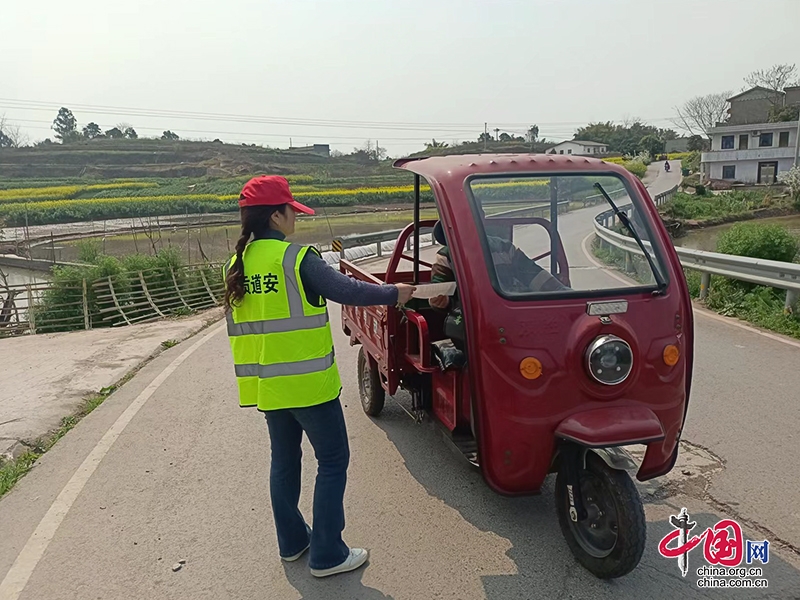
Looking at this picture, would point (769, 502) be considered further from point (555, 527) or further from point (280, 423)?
point (280, 423)

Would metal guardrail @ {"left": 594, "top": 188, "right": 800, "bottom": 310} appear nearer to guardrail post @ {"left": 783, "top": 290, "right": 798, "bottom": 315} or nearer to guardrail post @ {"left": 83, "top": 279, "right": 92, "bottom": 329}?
guardrail post @ {"left": 783, "top": 290, "right": 798, "bottom": 315}

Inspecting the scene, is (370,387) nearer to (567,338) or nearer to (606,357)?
(567,338)

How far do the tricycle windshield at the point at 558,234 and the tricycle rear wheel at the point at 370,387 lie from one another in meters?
2.05

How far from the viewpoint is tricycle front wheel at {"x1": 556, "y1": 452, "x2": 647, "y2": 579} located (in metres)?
3.17

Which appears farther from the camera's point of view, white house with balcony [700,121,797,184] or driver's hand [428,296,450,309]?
white house with balcony [700,121,797,184]

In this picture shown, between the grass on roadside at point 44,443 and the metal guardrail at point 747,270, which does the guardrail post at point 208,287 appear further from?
the metal guardrail at point 747,270

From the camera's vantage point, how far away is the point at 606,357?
10.9 ft

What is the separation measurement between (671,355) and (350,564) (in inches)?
79.4

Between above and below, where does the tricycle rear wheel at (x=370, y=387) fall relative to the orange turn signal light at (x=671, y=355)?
below

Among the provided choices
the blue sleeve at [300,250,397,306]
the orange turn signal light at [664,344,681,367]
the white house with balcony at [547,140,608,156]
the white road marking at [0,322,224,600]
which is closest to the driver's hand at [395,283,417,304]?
the blue sleeve at [300,250,397,306]

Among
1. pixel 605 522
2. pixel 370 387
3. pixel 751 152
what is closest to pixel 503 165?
pixel 605 522

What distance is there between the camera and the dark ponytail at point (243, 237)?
3305mm

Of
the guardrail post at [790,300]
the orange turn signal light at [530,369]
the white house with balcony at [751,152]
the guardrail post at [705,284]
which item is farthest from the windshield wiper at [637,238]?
the white house with balcony at [751,152]

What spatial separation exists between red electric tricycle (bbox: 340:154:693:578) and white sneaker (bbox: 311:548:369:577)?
795mm
